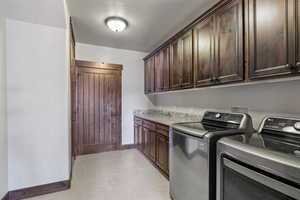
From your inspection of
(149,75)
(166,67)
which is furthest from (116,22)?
(149,75)

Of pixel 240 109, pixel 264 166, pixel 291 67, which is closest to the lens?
pixel 264 166

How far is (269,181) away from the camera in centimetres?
88

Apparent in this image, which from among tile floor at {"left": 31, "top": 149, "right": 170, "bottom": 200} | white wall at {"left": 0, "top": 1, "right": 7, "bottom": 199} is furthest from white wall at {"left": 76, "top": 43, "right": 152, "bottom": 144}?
white wall at {"left": 0, "top": 1, "right": 7, "bottom": 199}

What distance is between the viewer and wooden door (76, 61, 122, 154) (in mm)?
3594

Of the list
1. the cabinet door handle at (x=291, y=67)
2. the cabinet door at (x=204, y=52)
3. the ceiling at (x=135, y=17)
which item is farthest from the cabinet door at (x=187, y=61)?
the cabinet door handle at (x=291, y=67)

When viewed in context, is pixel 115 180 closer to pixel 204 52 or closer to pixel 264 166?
pixel 264 166

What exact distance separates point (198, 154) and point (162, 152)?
1174 millimetres

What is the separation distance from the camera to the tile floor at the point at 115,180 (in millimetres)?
2043

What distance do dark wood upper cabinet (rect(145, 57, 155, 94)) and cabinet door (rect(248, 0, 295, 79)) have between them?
2.34 metres

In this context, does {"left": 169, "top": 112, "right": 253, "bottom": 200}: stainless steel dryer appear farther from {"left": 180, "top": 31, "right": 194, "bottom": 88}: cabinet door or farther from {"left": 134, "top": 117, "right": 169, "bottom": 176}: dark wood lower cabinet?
{"left": 180, "top": 31, "right": 194, "bottom": 88}: cabinet door

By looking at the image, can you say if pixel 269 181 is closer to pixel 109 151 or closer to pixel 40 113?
pixel 40 113

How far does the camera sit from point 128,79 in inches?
162

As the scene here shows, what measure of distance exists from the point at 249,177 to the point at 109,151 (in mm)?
3337

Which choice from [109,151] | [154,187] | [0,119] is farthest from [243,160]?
[109,151]
